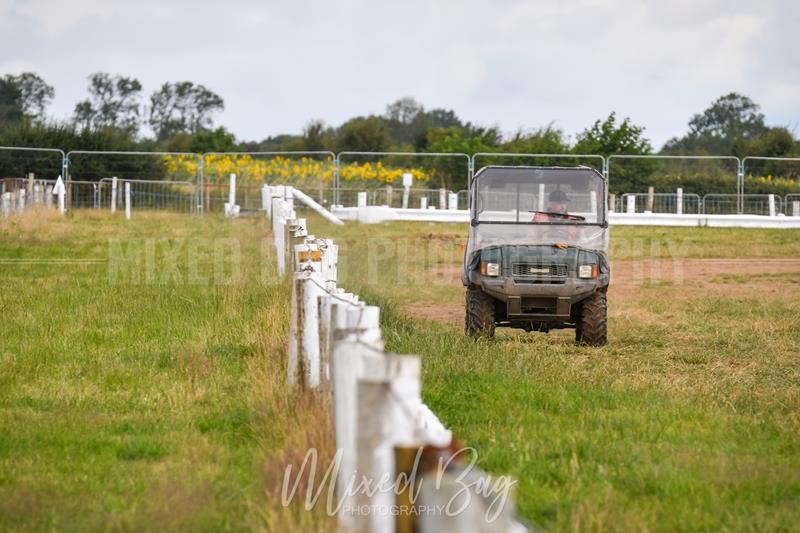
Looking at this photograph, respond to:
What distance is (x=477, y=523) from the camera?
310 centimetres

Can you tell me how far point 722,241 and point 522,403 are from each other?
65.8ft

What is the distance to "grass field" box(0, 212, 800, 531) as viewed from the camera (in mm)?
5246

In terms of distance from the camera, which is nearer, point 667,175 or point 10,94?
point 667,175

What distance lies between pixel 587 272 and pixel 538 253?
507 mm

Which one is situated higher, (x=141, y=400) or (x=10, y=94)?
(x=10, y=94)

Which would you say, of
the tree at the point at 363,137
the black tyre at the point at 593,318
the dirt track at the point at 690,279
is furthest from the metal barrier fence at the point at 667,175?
the tree at the point at 363,137

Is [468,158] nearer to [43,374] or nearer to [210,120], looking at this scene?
[43,374]

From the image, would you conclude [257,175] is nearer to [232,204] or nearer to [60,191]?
[232,204]

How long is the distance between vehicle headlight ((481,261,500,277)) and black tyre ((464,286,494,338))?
0.73ft

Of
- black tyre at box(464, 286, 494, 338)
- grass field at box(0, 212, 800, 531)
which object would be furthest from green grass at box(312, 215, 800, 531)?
black tyre at box(464, 286, 494, 338)

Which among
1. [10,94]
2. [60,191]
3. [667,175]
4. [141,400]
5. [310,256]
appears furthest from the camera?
[10,94]

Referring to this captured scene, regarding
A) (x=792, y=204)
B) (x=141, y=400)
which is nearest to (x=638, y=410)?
(x=141, y=400)

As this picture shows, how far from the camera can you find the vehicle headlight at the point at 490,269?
11328 mm

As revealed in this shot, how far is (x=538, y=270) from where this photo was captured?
37.1ft
